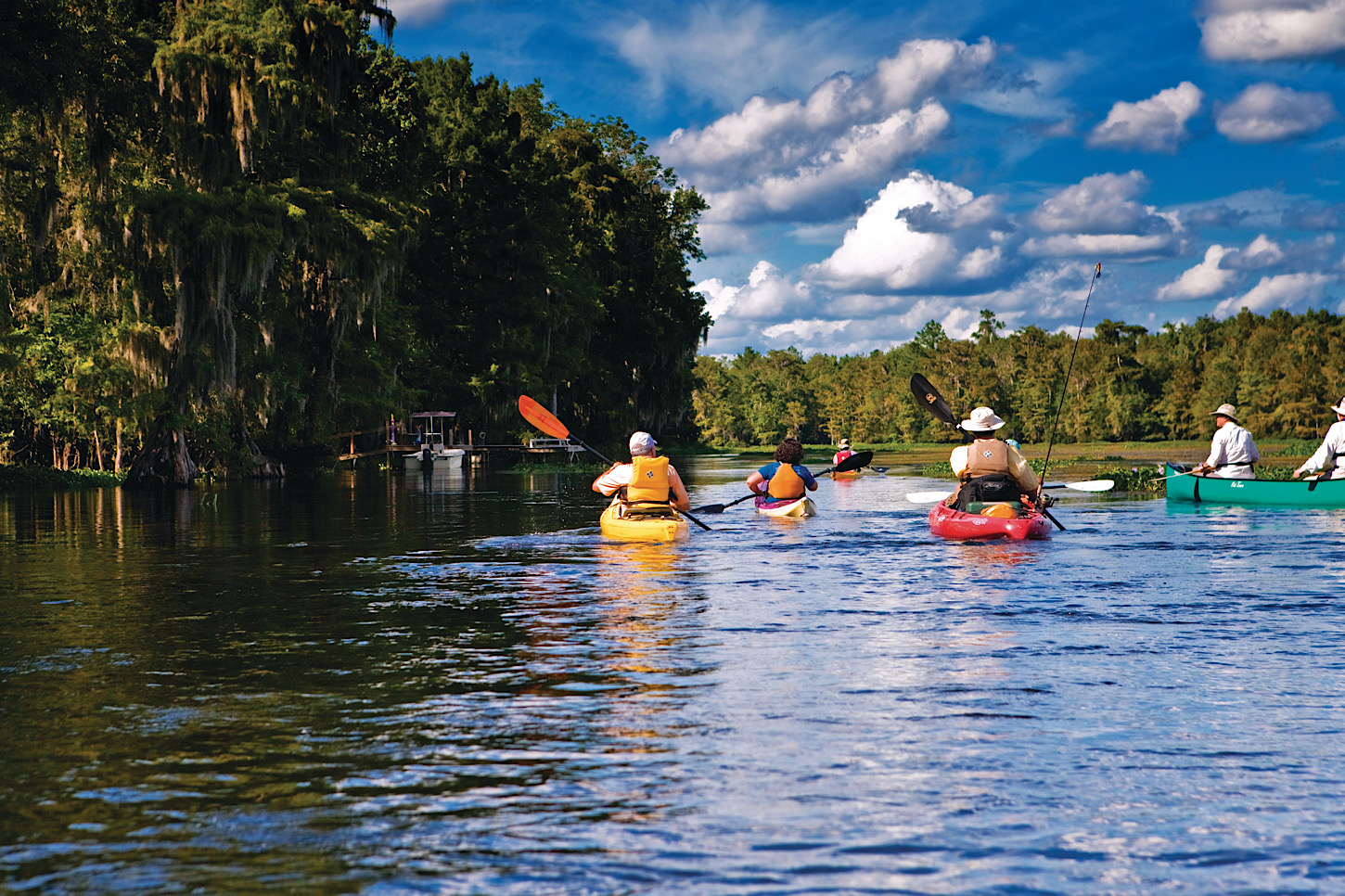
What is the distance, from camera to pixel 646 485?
18625 mm

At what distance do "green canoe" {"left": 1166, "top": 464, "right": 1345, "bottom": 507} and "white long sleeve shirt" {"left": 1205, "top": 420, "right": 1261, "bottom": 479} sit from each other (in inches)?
19.4

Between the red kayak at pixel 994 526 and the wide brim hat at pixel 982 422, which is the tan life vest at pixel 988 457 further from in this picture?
the red kayak at pixel 994 526

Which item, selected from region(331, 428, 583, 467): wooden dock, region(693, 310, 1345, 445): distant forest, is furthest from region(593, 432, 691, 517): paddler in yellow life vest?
region(693, 310, 1345, 445): distant forest

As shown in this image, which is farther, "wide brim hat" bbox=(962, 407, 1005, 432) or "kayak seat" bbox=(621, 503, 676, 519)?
"kayak seat" bbox=(621, 503, 676, 519)

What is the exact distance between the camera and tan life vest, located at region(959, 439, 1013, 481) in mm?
18344

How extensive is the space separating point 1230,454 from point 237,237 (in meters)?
26.2

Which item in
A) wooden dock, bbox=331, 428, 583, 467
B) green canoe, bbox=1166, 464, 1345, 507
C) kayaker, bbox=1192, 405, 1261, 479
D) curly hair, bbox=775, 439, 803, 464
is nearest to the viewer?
curly hair, bbox=775, 439, 803, 464

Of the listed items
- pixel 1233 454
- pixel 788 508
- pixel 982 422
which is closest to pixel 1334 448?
pixel 1233 454

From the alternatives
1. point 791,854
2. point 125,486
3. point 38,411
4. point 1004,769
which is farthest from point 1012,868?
point 38,411

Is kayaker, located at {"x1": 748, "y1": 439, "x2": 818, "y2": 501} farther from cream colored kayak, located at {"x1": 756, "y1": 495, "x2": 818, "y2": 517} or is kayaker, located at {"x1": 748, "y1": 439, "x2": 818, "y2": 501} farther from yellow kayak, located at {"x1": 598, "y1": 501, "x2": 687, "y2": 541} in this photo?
yellow kayak, located at {"x1": 598, "y1": 501, "x2": 687, "y2": 541}

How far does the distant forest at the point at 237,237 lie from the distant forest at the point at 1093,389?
31.7 metres

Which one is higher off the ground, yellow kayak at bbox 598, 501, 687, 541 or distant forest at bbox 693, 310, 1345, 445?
distant forest at bbox 693, 310, 1345, 445

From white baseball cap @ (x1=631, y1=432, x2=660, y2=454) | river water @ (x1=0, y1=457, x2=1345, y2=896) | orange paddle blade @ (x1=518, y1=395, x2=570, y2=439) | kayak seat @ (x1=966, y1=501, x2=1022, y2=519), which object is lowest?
river water @ (x1=0, y1=457, x2=1345, y2=896)

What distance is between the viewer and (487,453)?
2515 inches
